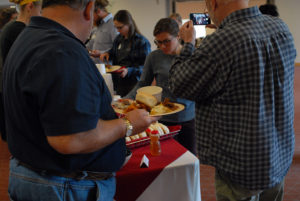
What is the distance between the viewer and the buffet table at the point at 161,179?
1186 millimetres

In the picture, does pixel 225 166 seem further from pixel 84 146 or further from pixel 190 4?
pixel 190 4

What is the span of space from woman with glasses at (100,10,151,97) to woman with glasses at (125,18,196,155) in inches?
25.2

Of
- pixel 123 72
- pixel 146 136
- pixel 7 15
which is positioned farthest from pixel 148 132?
pixel 7 15

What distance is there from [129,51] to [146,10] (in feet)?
21.1

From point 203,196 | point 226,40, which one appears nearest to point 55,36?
point 226,40

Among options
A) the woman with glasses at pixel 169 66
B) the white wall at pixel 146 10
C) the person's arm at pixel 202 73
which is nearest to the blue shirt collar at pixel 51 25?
the person's arm at pixel 202 73

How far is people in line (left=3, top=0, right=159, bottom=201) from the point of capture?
664mm

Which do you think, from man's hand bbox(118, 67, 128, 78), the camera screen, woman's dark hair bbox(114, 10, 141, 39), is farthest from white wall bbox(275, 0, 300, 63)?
the camera screen

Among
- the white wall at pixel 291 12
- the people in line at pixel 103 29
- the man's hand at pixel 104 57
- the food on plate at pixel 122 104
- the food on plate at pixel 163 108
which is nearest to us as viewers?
the food on plate at pixel 163 108

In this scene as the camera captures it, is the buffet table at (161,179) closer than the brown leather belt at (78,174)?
No

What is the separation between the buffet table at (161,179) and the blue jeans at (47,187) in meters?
0.29

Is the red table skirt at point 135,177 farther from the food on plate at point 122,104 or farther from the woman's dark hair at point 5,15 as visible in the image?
the woman's dark hair at point 5,15

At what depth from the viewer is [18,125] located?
2.55ft

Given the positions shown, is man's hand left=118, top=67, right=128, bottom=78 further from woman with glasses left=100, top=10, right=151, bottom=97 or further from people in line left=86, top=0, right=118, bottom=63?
people in line left=86, top=0, right=118, bottom=63
